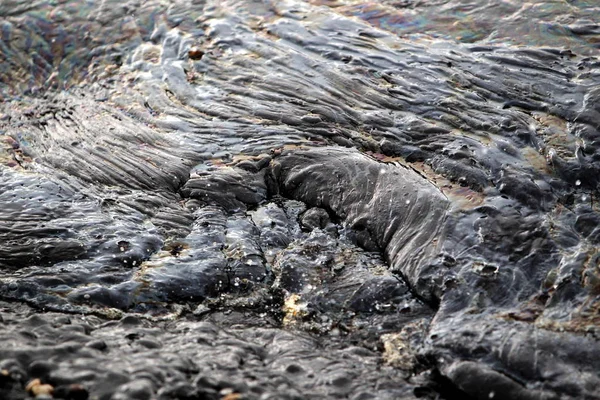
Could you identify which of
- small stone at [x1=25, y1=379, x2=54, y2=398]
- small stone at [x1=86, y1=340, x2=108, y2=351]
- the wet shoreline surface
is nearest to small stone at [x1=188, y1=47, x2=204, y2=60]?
the wet shoreline surface

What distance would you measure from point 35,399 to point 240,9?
4778mm

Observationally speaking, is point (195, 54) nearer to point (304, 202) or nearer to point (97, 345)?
point (304, 202)

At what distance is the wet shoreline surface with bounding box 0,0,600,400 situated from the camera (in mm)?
3096

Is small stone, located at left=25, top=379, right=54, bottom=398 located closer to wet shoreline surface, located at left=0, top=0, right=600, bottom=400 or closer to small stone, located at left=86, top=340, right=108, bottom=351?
wet shoreline surface, located at left=0, top=0, right=600, bottom=400

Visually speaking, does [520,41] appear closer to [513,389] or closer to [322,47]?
[322,47]

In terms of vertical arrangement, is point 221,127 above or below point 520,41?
below

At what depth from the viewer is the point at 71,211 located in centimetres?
442

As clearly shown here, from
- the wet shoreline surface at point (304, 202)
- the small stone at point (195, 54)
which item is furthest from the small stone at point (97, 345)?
the small stone at point (195, 54)

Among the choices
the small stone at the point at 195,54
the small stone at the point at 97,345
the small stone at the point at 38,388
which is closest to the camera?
the small stone at the point at 38,388

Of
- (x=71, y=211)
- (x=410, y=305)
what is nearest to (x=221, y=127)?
(x=71, y=211)

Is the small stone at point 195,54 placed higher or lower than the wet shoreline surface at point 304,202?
higher

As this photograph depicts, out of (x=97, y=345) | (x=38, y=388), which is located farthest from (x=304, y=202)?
(x=38, y=388)

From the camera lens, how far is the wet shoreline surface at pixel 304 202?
310 centimetres

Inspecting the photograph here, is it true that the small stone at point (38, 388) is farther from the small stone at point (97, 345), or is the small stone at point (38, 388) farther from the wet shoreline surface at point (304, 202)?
the small stone at point (97, 345)
